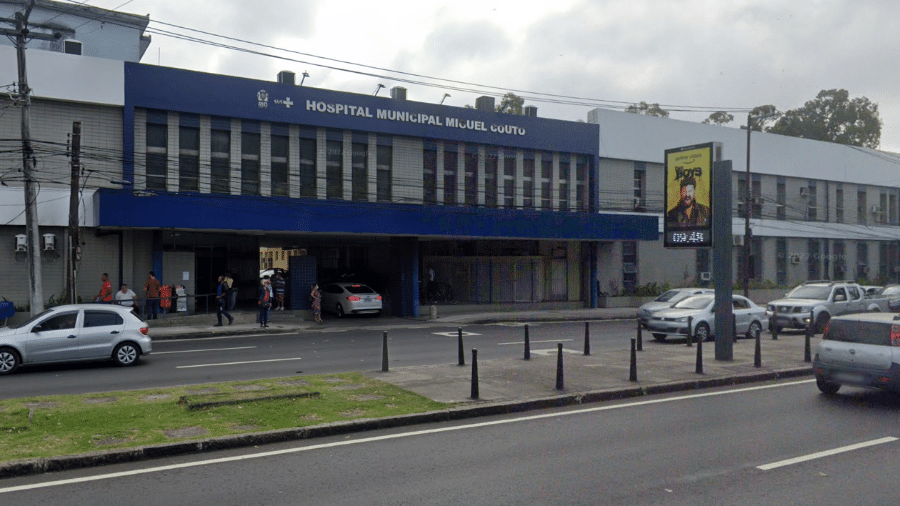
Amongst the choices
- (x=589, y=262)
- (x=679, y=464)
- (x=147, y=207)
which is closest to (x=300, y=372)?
(x=679, y=464)

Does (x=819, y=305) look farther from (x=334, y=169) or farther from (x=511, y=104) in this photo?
(x=511, y=104)

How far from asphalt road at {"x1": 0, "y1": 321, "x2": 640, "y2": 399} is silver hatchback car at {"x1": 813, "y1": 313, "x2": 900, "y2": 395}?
274 inches

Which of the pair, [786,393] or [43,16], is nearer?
[786,393]

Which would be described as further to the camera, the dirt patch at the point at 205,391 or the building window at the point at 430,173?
the building window at the point at 430,173

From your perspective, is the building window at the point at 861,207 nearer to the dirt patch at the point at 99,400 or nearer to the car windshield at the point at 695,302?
the car windshield at the point at 695,302

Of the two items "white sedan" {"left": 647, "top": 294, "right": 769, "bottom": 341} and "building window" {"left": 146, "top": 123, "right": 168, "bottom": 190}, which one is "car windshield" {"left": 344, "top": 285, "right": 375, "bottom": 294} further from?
"white sedan" {"left": 647, "top": 294, "right": 769, "bottom": 341}

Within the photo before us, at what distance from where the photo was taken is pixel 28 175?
64.8 ft

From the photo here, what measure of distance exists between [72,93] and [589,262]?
24.3m

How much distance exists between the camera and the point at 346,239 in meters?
33.0

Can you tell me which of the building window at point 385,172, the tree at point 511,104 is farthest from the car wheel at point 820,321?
the tree at point 511,104

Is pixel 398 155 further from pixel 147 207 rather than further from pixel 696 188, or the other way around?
pixel 696 188

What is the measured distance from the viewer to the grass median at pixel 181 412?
827 cm

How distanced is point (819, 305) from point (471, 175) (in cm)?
1591

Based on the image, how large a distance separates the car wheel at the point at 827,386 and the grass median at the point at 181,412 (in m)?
6.62
